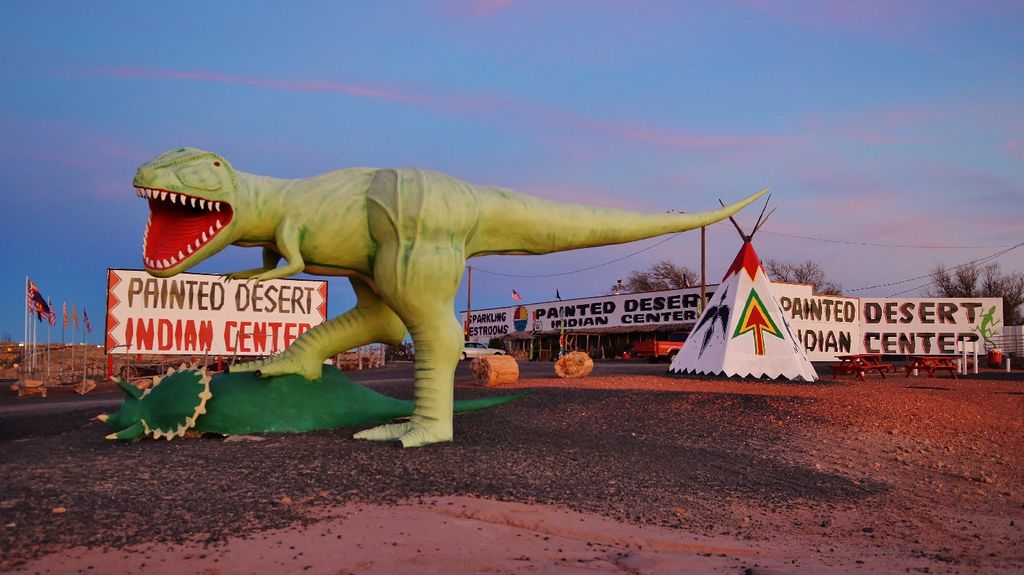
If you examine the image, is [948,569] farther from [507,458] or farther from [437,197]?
[437,197]

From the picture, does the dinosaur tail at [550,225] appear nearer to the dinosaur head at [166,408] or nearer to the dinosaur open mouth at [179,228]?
the dinosaur open mouth at [179,228]

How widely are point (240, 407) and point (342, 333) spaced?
1.16 meters

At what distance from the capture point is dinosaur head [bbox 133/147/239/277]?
602 cm

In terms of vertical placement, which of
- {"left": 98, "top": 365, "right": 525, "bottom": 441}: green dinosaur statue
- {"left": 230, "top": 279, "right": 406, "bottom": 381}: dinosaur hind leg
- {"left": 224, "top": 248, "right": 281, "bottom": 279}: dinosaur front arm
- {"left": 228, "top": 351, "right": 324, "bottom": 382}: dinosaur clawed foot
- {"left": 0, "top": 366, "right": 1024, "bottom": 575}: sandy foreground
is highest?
{"left": 224, "top": 248, "right": 281, "bottom": 279}: dinosaur front arm

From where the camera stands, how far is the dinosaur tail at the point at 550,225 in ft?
23.1

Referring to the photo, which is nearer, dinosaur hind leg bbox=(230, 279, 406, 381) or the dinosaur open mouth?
the dinosaur open mouth

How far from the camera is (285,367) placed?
721 centimetres

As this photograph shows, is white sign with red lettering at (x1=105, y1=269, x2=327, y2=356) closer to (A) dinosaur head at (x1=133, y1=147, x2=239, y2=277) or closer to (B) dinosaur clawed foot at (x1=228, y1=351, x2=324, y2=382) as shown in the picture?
(B) dinosaur clawed foot at (x1=228, y1=351, x2=324, y2=382)

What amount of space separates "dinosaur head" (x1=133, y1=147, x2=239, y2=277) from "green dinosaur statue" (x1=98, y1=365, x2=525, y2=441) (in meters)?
1.22

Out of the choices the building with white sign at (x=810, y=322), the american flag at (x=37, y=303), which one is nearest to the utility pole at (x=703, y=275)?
the building with white sign at (x=810, y=322)

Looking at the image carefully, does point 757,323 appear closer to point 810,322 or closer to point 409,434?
point 409,434

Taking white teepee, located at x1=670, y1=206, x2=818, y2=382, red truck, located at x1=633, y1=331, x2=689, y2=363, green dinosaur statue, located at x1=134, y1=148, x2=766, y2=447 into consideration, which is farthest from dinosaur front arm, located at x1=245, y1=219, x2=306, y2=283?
red truck, located at x1=633, y1=331, x2=689, y2=363

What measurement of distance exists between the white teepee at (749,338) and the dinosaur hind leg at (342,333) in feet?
33.3

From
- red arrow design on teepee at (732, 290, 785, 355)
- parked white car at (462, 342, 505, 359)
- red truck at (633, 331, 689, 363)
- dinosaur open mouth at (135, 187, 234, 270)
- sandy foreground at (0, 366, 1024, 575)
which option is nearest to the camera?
sandy foreground at (0, 366, 1024, 575)
